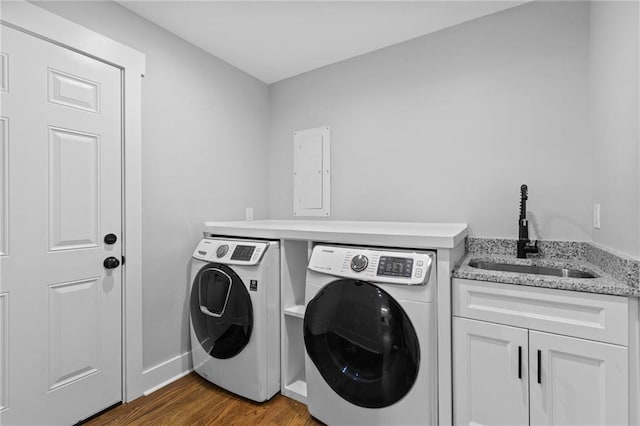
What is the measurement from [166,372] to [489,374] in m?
1.90

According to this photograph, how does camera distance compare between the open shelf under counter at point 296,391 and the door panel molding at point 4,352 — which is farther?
the open shelf under counter at point 296,391

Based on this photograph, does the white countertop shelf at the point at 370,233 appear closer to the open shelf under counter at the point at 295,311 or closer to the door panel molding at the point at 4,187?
the open shelf under counter at the point at 295,311

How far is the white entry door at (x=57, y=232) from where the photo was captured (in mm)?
1394

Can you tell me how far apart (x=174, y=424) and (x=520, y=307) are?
1804 millimetres

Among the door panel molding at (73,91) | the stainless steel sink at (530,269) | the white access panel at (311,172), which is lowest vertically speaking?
→ the stainless steel sink at (530,269)

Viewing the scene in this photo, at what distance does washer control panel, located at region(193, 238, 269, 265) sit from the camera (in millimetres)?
1827

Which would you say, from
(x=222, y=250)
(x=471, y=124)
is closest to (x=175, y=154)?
(x=222, y=250)

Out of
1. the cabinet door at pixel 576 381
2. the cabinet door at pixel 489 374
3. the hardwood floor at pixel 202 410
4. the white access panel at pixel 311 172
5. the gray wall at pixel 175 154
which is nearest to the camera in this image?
the cabinet door at pixel 576 381

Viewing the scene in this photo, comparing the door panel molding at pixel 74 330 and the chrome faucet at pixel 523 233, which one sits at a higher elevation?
→ the chrome faucet at pixel 523 233

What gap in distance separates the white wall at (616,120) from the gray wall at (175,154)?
233 centimetres

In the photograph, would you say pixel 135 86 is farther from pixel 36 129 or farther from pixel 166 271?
pixel 166 271

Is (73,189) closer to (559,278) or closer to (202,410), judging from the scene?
(202,410)

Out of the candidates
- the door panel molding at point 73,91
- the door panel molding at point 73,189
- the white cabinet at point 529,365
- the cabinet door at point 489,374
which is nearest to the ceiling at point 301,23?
the door panel molding at point 73,91

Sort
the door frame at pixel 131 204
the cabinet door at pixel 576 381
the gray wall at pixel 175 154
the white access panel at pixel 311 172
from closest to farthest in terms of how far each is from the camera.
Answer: the cabinet door at pixel 576 381
the door frame at pixel 131 204
the gray wall at pixel 175 154
the white access panel at pixel 311 172
